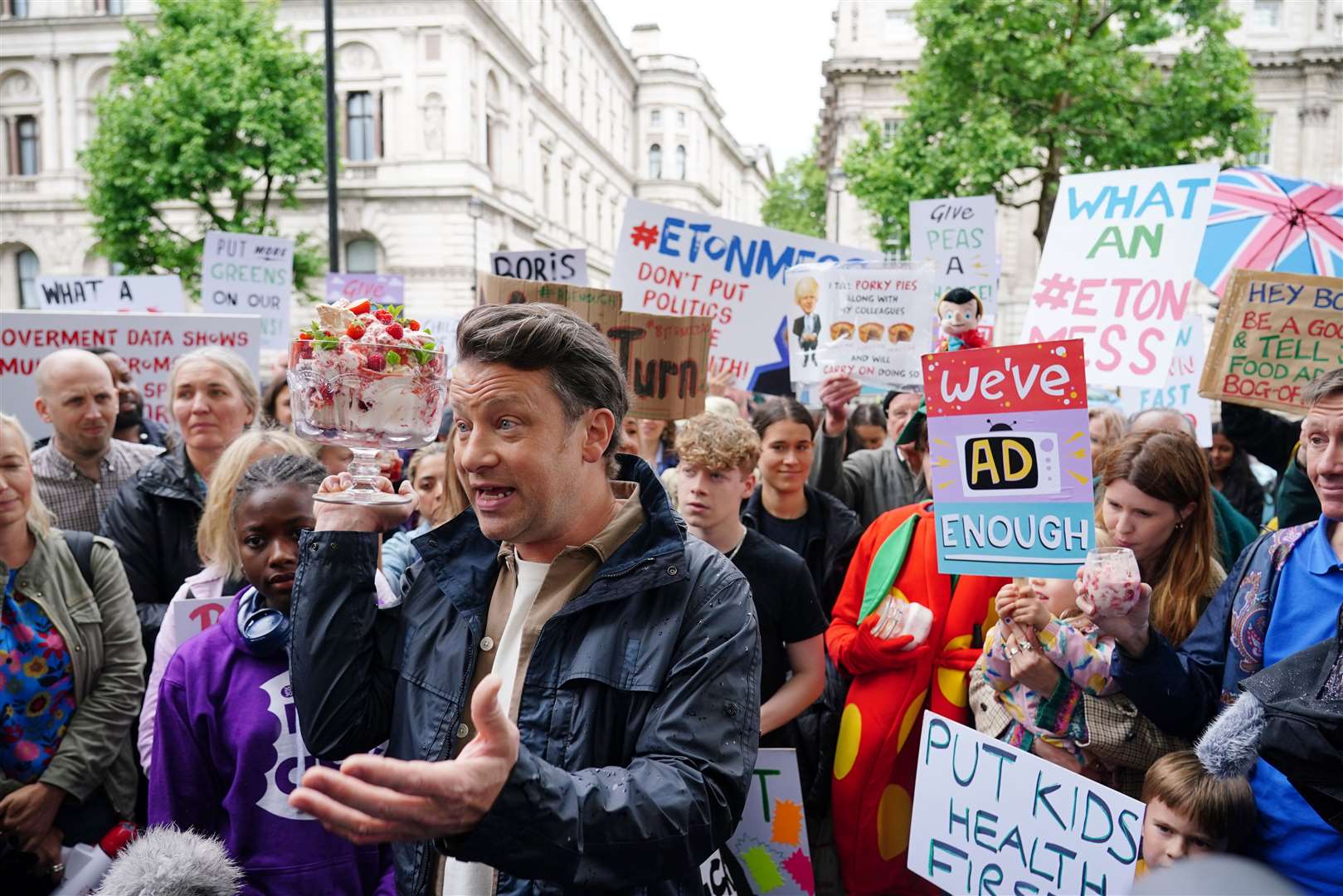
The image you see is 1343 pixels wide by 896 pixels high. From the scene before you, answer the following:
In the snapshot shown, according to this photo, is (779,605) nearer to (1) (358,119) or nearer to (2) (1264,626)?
(2) (1264,626)

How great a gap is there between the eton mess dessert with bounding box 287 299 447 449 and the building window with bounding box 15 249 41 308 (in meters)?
39.9

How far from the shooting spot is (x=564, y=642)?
185 cm

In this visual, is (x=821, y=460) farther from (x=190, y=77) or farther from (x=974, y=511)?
(x=190, y=77)

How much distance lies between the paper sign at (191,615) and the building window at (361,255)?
115ft

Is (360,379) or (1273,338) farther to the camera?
(1273,338)

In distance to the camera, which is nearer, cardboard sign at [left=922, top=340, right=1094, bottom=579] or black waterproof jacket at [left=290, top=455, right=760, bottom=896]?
black waterproof jacket at [left=290, top=455, right=760, bottom=896]

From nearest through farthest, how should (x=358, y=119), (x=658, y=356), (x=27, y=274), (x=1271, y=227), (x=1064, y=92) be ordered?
1. (x=658, y=356)
2. (x=1271, y=227)
3. (x=1064, y=92)
4. (x=358, y=119)
5. (x=27, y=274)

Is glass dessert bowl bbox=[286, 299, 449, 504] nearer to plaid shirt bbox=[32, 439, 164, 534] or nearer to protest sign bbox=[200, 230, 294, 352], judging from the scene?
plaid shirt bbox=[32, 439, 164, 534]

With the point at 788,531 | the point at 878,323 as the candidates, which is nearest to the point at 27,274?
the point at 878,323

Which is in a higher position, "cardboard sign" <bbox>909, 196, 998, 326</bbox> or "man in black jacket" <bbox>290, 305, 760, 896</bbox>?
"cardboard sign" <bbox>909, 196, 998, 326</bbox>

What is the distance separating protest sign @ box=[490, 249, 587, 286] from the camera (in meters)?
5.87

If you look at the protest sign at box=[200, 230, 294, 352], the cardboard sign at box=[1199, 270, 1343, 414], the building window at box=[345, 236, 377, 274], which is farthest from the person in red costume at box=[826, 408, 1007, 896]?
the building window at box=[345, 236, 377, 274]

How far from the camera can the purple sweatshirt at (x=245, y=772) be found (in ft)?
7.88

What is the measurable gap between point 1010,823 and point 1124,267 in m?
2.80
